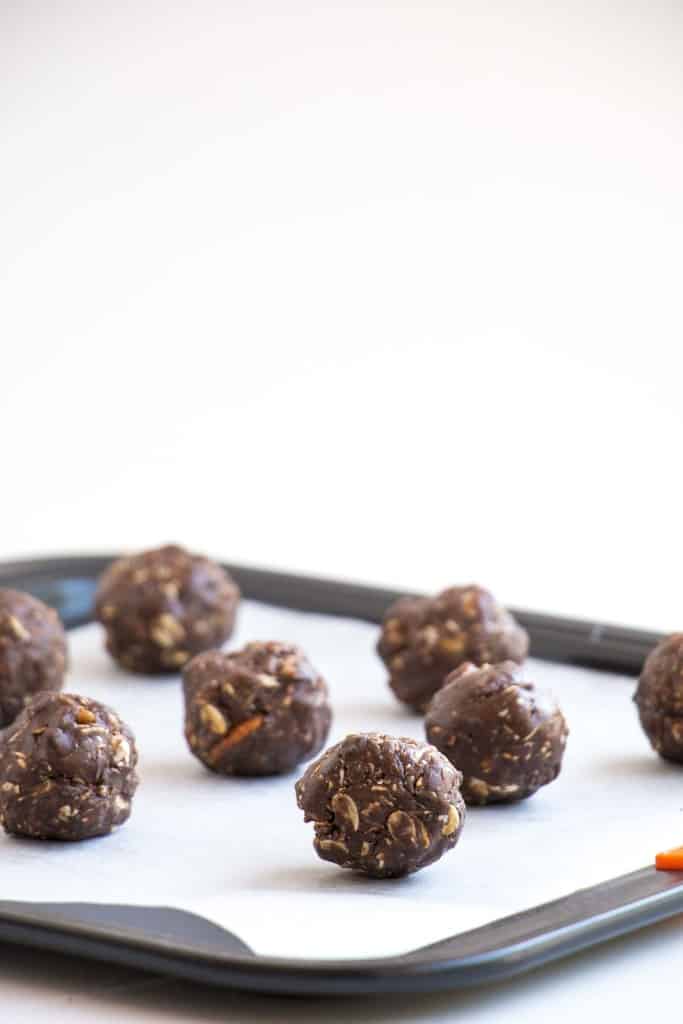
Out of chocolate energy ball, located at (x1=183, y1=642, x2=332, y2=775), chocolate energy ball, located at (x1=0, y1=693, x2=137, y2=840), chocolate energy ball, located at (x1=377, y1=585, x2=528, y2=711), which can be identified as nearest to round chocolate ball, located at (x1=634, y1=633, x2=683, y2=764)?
chocolate energy ball, located at (x1=377, y1=585, x2=528, y2=711)

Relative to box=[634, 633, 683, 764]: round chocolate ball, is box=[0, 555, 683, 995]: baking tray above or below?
below

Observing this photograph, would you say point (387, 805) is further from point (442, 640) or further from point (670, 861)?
point (442, 640)

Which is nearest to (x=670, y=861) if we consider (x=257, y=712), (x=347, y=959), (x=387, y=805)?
(x=387, y=805)

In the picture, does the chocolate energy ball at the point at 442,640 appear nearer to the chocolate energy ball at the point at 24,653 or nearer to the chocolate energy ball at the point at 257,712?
the chocolate energy ball at the point at 257,712

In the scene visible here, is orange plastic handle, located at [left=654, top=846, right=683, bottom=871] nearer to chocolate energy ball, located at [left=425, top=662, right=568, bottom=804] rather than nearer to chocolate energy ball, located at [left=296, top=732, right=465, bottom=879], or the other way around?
chocolate energy ball, located at [left=296, top=732, right=465, bottom=879]

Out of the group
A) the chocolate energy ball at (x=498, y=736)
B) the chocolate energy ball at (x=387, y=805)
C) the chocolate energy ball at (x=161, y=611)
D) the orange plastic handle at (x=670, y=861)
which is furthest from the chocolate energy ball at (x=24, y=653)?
the orange plastic handle at (x=670, y=861)

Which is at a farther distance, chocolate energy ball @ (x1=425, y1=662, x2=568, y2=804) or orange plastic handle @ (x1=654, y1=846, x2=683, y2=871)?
chocolate energy ball @ (x1=425, y1=662, x2=568, y2=804)
